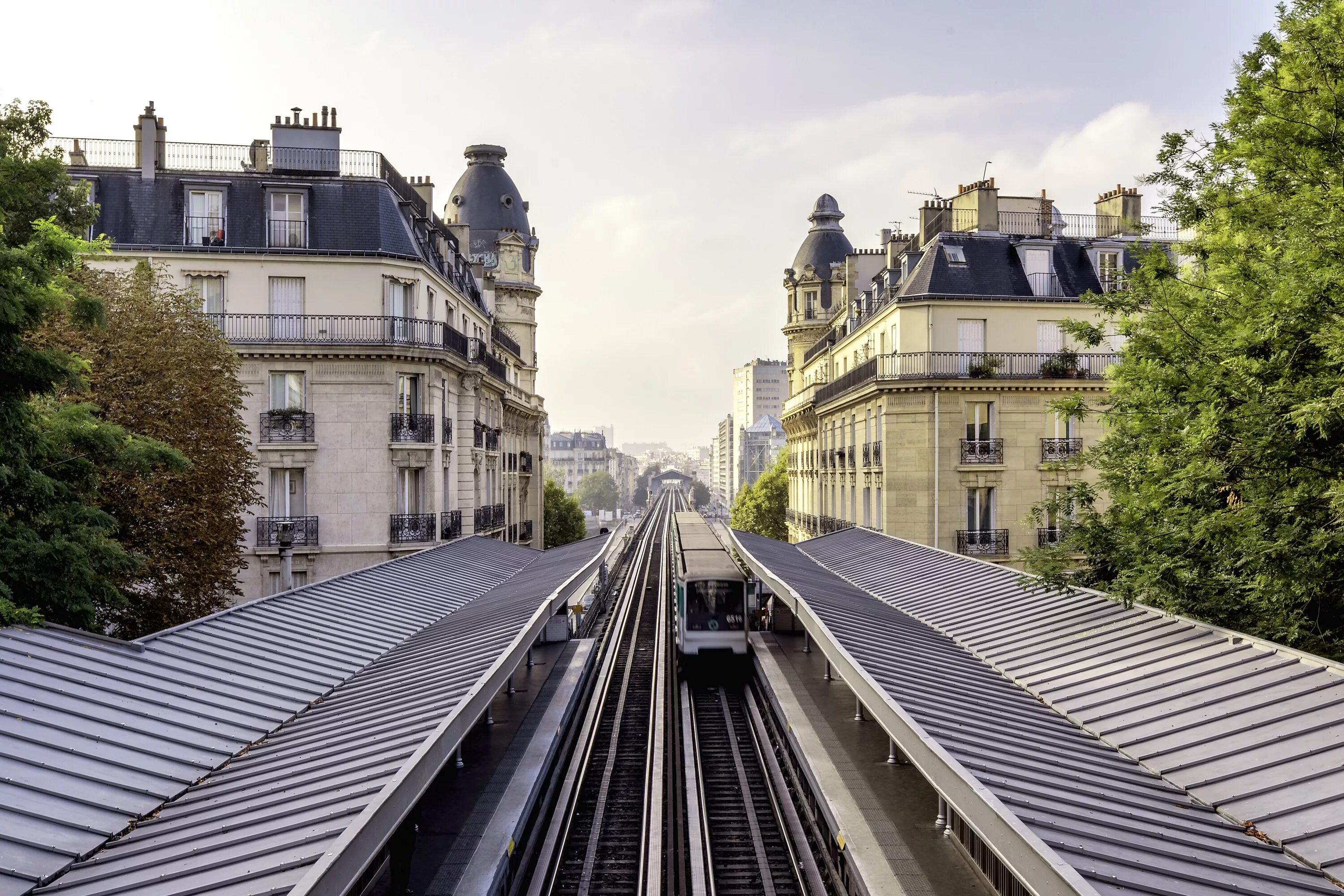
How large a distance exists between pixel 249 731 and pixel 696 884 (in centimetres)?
635

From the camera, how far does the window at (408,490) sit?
1243 inches

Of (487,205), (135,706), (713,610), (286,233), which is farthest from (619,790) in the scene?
(487,205)

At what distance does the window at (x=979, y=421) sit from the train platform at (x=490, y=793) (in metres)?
19.8

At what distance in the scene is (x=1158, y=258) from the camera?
16688mm

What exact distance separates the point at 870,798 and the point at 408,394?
22848mm

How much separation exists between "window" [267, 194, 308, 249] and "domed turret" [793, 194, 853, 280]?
1618 inches

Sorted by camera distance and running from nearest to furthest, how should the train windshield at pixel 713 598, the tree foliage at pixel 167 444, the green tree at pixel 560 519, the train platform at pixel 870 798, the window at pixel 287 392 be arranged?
the train platform at pixel 870 798
the tree foliage at pixel 167 444
the train windshield at pixel 713 598
the window at pixel 287 392
the green tree at pixel 560 519

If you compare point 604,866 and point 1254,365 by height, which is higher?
point 1254,365

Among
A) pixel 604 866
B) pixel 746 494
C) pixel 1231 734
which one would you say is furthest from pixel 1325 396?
pixel 746 494

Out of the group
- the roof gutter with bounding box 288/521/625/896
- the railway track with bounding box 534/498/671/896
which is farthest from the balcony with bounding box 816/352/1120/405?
the roof gutter with bounding box 288/521/625/896

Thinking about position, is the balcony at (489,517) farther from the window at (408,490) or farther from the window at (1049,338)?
the window at (1049,338)

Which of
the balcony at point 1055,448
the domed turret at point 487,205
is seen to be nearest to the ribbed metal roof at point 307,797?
the balcony at point 1055,448

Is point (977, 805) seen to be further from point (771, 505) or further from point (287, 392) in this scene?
point (771, 505)

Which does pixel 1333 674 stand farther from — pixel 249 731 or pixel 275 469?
pixel 275 469
